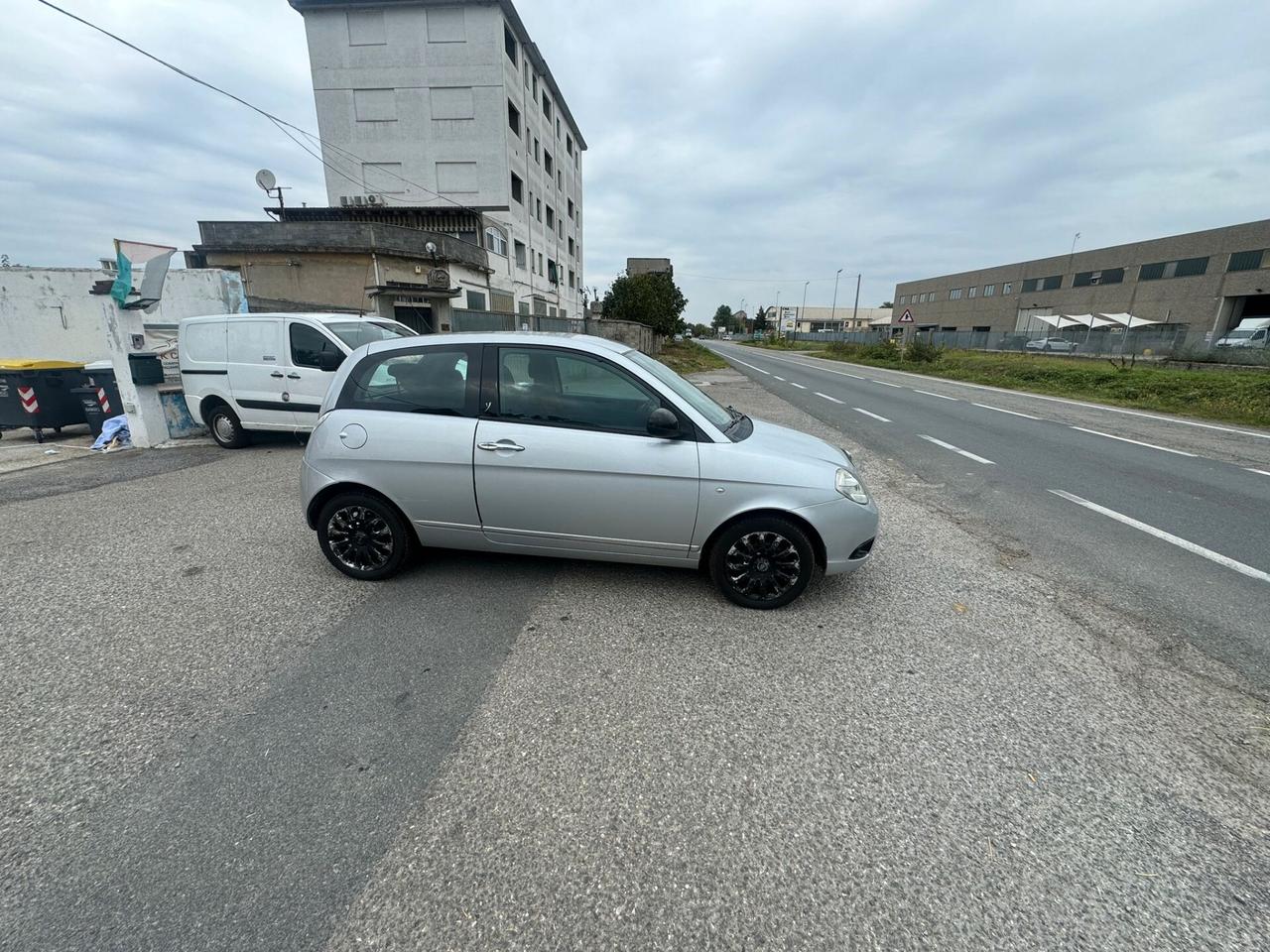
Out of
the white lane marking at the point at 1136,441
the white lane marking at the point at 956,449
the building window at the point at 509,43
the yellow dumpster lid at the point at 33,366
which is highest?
the building window at the point at 509,43

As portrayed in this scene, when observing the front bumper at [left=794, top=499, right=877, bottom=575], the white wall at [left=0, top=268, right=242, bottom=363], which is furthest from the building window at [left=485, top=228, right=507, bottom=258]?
the front bumper at [left=794, top=499, right=877, bottom=575]

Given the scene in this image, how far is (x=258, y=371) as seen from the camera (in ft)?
24.1

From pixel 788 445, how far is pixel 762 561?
815mm

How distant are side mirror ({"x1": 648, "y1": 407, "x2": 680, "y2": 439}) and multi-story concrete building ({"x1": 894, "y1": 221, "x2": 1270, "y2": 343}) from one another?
1403 inches

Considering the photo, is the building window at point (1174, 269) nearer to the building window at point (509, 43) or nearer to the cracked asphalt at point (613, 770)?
the building window at point (509, 43)

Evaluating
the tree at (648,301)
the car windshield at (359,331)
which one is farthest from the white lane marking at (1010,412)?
the tree at (648,301)

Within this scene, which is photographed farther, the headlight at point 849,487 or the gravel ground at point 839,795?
the headlight at point 849,487

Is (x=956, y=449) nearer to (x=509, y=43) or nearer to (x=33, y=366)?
(x=33, y=366)

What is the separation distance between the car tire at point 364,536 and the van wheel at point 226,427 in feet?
18.3

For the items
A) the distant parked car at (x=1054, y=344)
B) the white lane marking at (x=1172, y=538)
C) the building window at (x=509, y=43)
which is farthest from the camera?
the distant parked car at (x=1054, y=344)

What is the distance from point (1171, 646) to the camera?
9.83 ft

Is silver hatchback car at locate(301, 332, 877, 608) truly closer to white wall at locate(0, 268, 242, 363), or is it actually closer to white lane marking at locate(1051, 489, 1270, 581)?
white lane marking at locate(1051, 489, 1270, 581)

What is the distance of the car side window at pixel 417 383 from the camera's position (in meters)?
3.44

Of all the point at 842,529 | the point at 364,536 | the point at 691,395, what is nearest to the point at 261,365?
the point at 364,536
